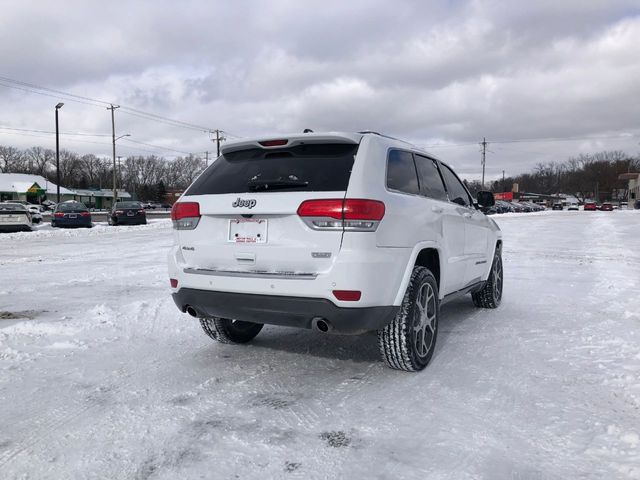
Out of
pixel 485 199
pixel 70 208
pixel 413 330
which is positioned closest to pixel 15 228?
pixel 70 208

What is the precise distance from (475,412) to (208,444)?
1686 mm

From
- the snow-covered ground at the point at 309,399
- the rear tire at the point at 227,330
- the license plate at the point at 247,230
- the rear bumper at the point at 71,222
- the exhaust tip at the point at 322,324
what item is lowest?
the snow-covered ground at the point at 309,399

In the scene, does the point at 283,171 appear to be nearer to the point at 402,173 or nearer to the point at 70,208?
the point at 402,173

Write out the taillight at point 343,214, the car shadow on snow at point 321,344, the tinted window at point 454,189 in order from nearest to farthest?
the taillight at point 343,214, the car shadow on snow at point 321,344, the tinted window at point 454,189

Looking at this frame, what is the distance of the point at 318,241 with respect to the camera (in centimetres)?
337

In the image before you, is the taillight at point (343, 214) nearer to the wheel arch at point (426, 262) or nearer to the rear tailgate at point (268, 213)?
the rear tailgate at point (268, 213)

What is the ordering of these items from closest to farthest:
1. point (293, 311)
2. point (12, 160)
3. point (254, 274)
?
point (293, 311) → point (254, 274) → point (12, 160)

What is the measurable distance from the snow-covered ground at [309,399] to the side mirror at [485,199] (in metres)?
1.34

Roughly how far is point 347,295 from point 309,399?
78 centimetres

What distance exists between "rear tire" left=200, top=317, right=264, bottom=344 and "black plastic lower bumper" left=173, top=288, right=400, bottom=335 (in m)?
0.73

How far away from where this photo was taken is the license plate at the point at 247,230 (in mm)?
3562

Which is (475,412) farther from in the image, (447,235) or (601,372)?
(447,235)

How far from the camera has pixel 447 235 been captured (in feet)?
15.1

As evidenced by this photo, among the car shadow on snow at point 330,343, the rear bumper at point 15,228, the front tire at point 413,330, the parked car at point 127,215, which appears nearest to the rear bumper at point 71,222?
the parked car at point 127,215
